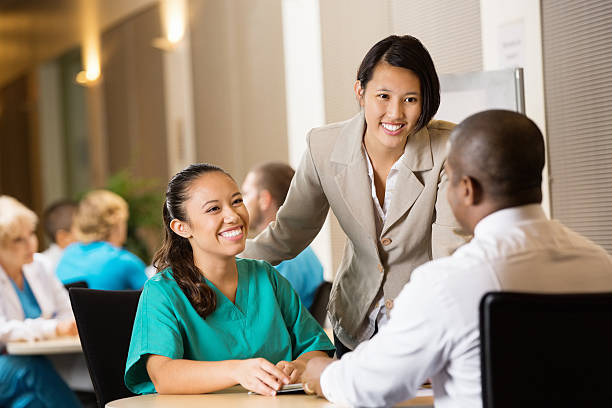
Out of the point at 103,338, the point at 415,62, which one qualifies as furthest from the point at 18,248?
the point at 415,62

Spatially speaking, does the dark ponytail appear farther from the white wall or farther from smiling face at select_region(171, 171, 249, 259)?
the white wall

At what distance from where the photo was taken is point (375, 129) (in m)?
2.30

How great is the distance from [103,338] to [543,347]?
54.7 inches

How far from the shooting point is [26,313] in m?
4.06

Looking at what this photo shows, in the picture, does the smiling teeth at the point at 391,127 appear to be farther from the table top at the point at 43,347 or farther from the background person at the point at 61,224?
the background person at the point at 61,224

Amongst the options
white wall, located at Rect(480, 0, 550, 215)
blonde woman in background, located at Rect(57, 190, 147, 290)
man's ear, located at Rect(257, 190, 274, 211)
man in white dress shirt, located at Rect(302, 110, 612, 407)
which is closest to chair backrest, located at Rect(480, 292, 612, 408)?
man in white dress shirt, located at Rect(302, 110, 612, 407)

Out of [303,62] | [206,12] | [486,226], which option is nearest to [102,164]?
[206,12]

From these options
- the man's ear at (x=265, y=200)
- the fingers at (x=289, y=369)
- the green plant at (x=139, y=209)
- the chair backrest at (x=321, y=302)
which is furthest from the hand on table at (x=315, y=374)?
the green plant at (x=139, y=209)

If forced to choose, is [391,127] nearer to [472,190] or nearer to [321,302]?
[472,190]

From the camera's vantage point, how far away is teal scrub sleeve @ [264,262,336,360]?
2155 mm

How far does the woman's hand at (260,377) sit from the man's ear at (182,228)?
1.60ft

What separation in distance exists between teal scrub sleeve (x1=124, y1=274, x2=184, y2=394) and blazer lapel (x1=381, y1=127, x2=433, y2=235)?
69 cm

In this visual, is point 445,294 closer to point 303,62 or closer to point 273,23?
point 303,62

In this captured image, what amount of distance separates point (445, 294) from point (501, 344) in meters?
0.15
